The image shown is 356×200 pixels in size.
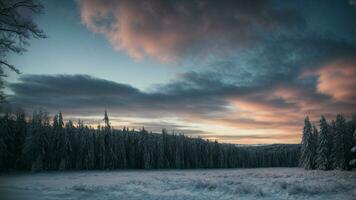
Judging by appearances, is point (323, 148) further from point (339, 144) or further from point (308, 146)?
point (308, 146)

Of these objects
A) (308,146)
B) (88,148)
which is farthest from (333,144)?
(88,148)

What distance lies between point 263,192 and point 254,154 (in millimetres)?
120636

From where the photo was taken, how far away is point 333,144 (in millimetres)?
66312

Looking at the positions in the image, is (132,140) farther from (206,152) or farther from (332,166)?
(332,166)

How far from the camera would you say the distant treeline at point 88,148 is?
61969 mm

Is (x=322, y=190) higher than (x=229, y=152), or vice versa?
(x=322, y=190)

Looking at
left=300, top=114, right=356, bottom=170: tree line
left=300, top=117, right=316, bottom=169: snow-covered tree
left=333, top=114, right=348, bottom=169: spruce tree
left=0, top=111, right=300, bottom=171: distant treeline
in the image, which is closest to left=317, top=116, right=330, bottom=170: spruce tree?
left=300, top=114, right=356, bottom=170: tree line

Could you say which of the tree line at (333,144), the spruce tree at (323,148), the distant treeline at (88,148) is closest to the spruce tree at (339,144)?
the tree line at (333,144)

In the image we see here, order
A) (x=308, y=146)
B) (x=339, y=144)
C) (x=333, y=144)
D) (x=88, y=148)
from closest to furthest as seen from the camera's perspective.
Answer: (x=339, y=144) → (x=333, y=144) → (x=308, y=146) → (x=88, y=148)

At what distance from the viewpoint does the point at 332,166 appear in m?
67.2

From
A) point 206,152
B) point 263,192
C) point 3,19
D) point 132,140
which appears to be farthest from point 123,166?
point 3,19

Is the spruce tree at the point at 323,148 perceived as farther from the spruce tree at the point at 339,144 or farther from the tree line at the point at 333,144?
the spruce tree at the point at 339,144

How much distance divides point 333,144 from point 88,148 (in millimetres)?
66365

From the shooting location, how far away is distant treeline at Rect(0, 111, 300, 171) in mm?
61969
